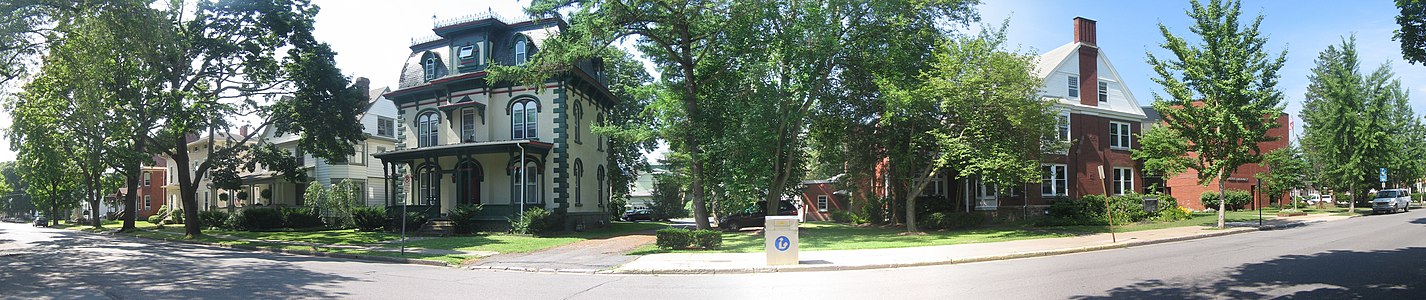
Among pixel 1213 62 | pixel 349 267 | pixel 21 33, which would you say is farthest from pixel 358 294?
pixel 1213 62

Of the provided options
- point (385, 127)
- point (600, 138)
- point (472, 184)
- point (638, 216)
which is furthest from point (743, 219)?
point (385, 127)

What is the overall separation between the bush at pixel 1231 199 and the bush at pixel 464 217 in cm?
3580

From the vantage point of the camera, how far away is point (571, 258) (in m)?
18.4

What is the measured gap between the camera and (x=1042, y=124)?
27.7 m

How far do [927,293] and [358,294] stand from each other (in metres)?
8.01

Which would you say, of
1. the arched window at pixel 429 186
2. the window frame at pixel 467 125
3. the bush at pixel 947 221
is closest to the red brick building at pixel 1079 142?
the bush at pixel 947 221

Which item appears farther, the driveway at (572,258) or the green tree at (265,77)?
the green tree at (265,77)

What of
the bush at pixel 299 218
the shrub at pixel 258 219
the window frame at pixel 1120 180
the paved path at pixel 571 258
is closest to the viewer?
the paved path at pixel 571 258

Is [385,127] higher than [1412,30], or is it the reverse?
[385,127]

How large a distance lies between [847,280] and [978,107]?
15763 millimetres

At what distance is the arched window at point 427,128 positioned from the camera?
3362cm

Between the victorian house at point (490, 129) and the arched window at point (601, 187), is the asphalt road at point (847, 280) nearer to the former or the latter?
the victorian house at point (490, 129)

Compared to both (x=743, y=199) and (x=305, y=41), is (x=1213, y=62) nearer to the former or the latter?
(x=743, y=199)

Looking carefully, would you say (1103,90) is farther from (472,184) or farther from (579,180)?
(472,184)
